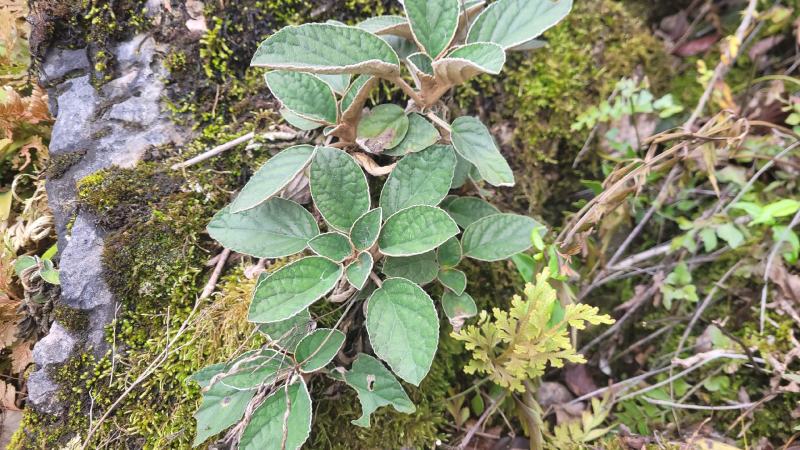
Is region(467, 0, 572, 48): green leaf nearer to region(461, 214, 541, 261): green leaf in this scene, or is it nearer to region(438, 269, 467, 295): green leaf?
region(461, 214, 541, 261): green leaf

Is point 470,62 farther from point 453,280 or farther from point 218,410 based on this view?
point 218,410

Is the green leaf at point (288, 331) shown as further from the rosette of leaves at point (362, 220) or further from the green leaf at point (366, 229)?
the green leaf at point (366, 229)

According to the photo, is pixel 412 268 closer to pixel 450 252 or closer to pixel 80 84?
pixel 450 252

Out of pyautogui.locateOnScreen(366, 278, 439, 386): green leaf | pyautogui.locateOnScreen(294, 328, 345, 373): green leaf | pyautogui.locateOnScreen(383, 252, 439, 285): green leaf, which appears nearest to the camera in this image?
pyautogui.locateOnScreen(366, 278, 439, 386): green leaf

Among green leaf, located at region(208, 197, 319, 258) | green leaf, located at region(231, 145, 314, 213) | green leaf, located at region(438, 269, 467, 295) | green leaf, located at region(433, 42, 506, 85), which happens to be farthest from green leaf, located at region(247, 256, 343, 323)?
green leaf, located at region(433, 42, 506, 85)

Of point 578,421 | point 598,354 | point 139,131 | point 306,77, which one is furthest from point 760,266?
point 139,131

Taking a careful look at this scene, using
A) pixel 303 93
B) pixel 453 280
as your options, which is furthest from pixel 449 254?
pixel 303 93
